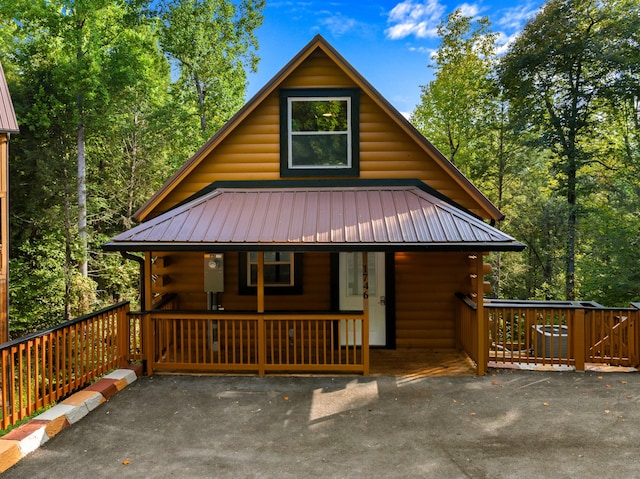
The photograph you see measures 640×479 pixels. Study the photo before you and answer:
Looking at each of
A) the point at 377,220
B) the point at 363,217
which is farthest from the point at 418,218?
the point at 363,217

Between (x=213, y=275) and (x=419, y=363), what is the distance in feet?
14.1

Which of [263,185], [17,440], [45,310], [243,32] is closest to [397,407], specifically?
[17,440]

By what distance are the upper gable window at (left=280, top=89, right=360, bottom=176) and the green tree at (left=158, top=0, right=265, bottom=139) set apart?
463 inches

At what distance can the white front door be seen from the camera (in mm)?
8570

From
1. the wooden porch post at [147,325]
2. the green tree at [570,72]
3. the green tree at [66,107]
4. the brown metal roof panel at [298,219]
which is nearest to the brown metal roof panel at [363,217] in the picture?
the brown metal roof panel at [298,219]

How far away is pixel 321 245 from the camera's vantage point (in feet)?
21.5

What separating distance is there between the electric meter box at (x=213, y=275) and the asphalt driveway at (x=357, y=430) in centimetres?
187

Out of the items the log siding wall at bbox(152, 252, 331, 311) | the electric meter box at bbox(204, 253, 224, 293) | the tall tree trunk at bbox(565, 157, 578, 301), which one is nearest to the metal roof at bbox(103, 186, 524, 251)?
the electric meter box at bbox(204, 253, 224, 293)

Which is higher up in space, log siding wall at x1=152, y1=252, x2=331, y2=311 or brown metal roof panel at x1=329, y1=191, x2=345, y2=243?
brown metal roof panel at x1=329, y1=191, x2=345, y2=243

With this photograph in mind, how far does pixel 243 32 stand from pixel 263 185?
1449cm

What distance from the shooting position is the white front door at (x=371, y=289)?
857 cm

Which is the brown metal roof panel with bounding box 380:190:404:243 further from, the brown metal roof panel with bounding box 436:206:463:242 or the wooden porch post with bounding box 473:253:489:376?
the wooden porch post with bounding box 473:253:489:376

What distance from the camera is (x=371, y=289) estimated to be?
28.3ft

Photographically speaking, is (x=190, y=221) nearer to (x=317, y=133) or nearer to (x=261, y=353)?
(x=261, y=353)
